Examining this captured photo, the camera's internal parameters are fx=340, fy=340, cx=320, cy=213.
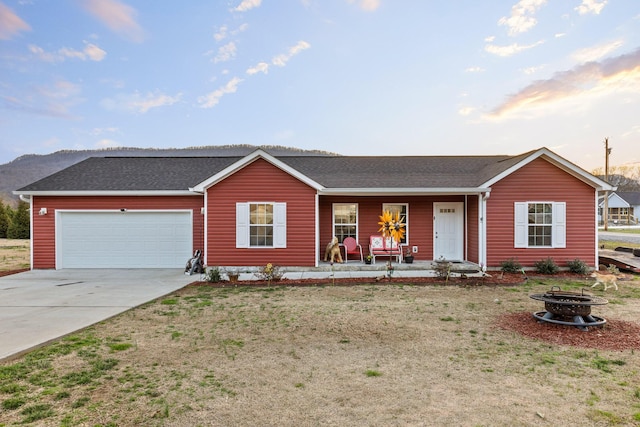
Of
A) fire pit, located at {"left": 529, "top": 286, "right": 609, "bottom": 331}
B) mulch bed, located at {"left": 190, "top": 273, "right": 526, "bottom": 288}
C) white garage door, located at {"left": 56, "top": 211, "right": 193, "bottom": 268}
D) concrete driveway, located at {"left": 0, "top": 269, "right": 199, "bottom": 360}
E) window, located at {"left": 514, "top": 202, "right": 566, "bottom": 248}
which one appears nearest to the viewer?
concrete driveway, located at {"left": 0, "top": 269, "right": 199, "bottom": 360}

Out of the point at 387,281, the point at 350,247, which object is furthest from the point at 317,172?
the point at 387,281

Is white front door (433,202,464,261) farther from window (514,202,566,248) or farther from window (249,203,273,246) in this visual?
window (249,203,273,246)

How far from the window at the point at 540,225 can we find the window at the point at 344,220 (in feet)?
18.1

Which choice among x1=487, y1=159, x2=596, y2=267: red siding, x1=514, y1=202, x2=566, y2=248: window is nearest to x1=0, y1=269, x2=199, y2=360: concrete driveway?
x1=487, y1=159, x2=596, y2=267: red siding

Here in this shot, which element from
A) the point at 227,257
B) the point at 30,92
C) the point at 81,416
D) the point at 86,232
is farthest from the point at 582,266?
the point at 30,92

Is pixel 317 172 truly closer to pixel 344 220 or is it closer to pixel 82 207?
pixel 344 220

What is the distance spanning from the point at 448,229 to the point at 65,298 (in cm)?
1194

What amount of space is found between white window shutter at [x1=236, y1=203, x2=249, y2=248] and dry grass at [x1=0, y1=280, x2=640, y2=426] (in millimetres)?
4982

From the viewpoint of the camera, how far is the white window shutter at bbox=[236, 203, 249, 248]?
1145cm

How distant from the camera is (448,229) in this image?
1292 centimetres

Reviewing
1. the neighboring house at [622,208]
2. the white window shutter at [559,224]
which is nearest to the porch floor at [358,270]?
the white window shutter at [559,224]

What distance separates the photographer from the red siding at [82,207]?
1239 cm

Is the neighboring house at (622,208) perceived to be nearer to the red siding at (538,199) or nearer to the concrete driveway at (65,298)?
the red siding at (538,199)

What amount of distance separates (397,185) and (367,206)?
5.04 feet
